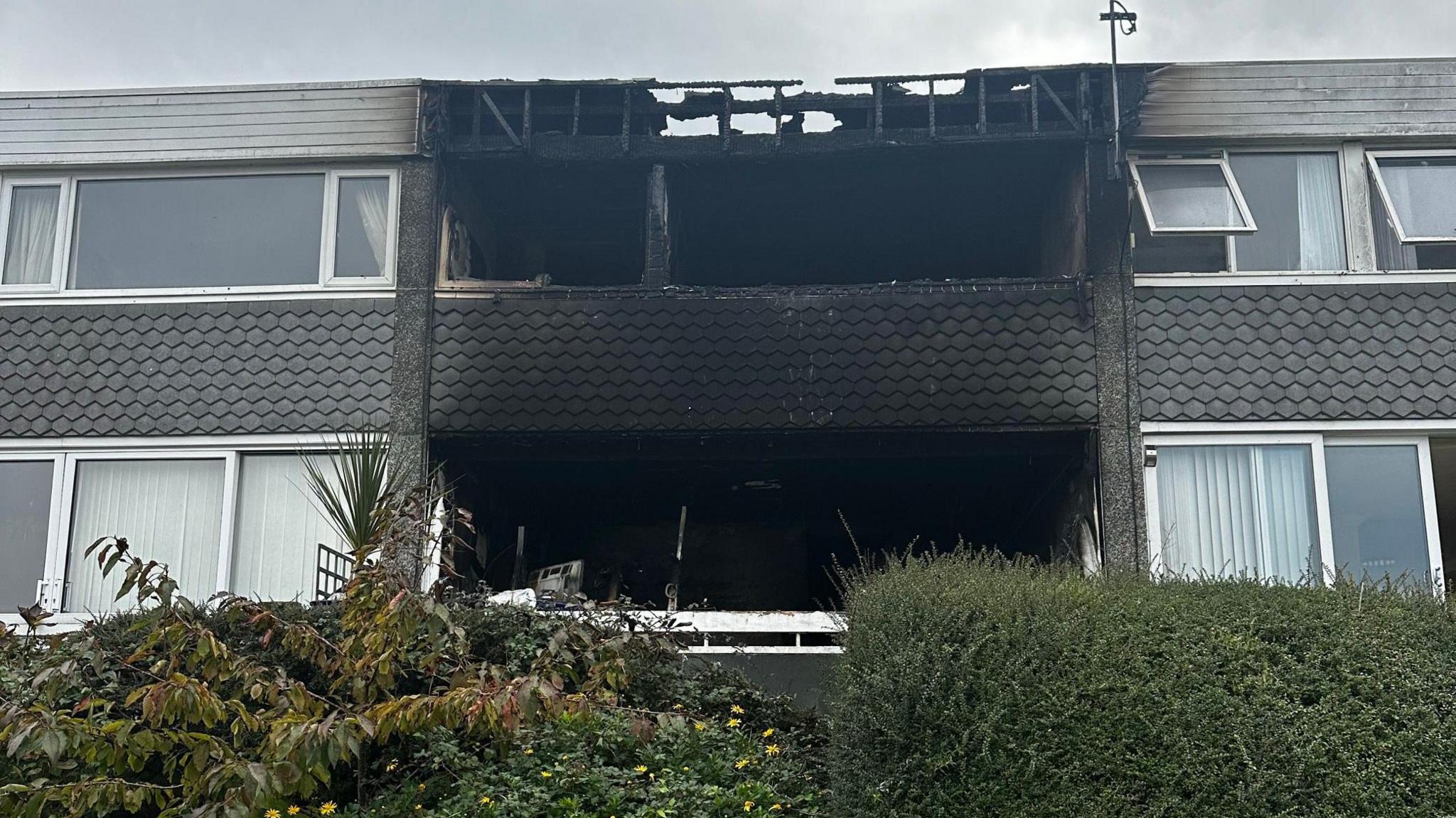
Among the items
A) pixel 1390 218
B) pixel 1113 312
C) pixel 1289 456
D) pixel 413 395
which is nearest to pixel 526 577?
pixel 413 395

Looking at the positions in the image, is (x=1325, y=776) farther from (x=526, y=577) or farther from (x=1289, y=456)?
(x=526, y=577)

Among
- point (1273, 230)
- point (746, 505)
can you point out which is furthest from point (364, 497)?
point (1273, 230)

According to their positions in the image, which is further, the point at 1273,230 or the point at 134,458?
the point at 1273,230

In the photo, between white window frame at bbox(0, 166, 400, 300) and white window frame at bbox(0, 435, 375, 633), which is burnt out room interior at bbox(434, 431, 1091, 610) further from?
white window frame at bbox(0, 166, 400, 300)

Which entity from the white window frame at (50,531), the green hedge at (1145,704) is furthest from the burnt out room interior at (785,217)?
the green hedge at (1145,704)

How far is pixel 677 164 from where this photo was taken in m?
12.1

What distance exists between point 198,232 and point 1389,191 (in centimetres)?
942

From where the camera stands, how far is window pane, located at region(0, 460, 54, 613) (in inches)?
444

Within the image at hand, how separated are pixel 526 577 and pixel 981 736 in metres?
7.49

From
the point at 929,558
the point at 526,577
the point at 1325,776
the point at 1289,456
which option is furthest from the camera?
the point at 526,577

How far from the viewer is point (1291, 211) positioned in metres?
11.6

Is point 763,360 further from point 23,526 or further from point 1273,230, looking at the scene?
point 23,526

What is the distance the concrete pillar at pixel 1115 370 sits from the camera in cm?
1098

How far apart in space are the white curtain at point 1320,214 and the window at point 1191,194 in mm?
602
